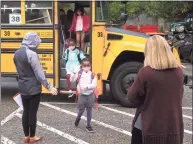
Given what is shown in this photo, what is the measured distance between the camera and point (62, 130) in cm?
566

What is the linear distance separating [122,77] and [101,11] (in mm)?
1312

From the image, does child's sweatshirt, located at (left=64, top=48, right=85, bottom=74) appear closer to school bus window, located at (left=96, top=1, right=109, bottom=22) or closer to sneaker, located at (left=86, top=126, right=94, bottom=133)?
school bus window, located at (left=96, top=1, right=109, bottom=22)

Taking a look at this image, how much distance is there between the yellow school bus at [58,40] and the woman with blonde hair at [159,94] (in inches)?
159

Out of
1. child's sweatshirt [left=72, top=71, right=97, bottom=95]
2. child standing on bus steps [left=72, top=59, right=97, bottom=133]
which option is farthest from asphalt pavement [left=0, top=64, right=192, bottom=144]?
child's sweatshirt [left=72, top=71, right=97, bottom=95]

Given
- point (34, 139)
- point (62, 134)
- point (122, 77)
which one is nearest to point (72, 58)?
point (122, 77)

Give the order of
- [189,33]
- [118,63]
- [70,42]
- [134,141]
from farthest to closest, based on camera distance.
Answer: [189,33] → [118,63] → [70,42] → [134,141]

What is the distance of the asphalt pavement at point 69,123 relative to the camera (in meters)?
5.29

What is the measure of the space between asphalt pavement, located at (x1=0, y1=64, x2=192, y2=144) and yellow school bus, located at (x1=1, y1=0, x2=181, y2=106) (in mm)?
436

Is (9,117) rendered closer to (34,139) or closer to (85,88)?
(34,139)

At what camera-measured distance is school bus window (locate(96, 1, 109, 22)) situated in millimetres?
7094

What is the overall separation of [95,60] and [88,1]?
1.11 m

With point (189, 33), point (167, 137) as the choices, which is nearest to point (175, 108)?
point (167, 137)

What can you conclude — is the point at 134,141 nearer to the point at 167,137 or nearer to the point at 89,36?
the point at 167,137

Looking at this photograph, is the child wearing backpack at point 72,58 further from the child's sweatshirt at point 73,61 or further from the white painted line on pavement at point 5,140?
the white painted line on pavement at point 5,140
